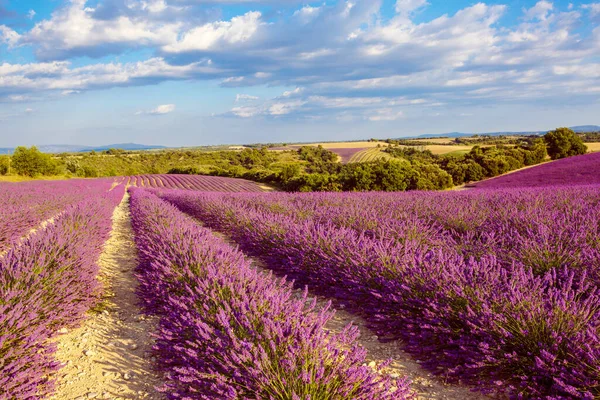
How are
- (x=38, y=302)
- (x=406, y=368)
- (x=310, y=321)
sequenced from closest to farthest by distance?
1. (x=310, y=321)
2. (x=406, y=368)
3. (x=38, y=302)

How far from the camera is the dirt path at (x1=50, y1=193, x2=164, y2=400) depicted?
92.1 inches

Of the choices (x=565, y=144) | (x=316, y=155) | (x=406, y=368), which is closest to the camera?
(x=406, y=368)

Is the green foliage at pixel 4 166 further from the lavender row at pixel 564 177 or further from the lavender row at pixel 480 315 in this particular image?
the lavender row at pixel 480 315

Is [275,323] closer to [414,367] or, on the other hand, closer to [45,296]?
[414,367]

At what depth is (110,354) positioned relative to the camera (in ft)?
9.19

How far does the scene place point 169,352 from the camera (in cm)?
255

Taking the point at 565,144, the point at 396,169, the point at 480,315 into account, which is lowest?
the point at 480,315

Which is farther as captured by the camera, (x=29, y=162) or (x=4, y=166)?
(x=29, y=162)

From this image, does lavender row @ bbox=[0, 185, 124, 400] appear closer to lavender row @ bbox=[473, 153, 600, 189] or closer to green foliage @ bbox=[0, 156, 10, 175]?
lavender row @ bbox=[473, 153, 600, 189]

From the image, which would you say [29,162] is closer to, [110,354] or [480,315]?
[110,354]

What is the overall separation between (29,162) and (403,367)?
1663 inches

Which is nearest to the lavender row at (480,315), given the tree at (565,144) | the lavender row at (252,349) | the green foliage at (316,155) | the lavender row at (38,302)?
the lavender row at (252,349)

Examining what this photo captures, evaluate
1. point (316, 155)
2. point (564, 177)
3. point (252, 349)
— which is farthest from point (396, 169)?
point (316, 155)

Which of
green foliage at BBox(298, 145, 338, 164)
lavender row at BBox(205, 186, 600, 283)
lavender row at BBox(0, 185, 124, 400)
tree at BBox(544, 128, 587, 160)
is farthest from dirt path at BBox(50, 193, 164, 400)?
green foliage at BBox(298, 145, 338, 164)
